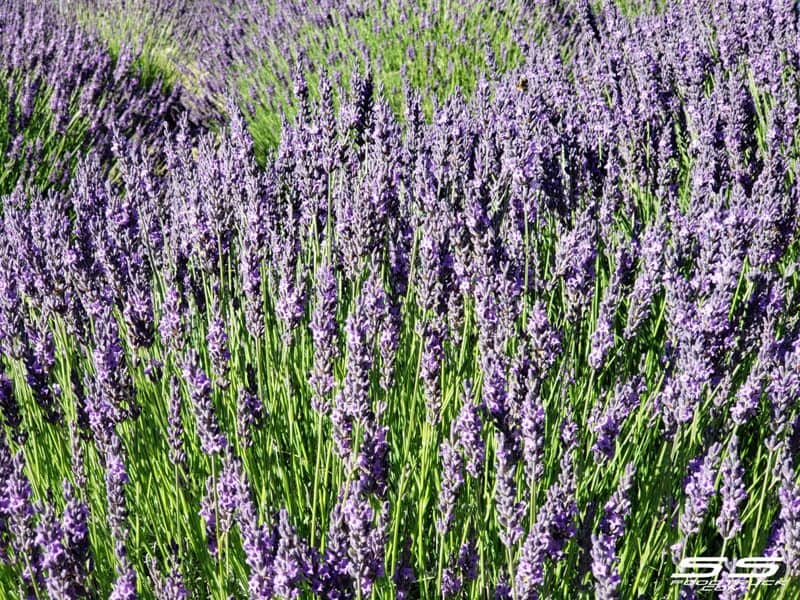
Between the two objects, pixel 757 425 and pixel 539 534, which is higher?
pixel 757 425

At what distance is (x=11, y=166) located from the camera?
471 centimetres

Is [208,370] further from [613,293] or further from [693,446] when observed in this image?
[693,446]

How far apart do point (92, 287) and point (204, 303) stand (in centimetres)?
43

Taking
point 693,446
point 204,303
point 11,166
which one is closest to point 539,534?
point 693,446
